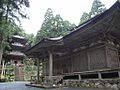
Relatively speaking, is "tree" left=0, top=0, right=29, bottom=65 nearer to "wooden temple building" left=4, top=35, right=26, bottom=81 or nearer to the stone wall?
the stone wall

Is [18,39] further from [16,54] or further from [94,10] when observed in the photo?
[94,10]

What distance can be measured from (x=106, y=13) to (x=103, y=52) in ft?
11.4

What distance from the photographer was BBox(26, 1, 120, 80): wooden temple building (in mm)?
8734

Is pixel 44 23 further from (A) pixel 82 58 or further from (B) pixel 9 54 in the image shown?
(A) pixel 82 58

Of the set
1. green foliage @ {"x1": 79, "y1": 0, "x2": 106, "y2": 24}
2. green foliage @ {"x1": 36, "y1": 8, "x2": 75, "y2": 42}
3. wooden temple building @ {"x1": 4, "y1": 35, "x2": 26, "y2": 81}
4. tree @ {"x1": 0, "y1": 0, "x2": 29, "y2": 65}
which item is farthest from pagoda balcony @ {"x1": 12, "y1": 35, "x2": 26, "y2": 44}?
tree @ {"x1": 0, "y1": 0, "x2": 29, "y2": 65}

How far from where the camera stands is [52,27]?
3431cm

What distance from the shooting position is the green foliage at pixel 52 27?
32.6 m

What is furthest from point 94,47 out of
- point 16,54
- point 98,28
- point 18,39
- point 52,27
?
point 18,39

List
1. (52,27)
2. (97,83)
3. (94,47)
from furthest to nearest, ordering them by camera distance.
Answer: (52,27) < (94,47) < (97,83)

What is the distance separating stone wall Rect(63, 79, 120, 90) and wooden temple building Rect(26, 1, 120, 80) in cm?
34

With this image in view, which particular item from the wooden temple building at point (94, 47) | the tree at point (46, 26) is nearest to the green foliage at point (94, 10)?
the tree at point (46, 26)

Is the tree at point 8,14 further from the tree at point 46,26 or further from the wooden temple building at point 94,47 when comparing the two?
the tree at point 46,26

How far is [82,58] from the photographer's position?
1225cm

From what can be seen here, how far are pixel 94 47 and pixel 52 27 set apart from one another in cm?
2393
